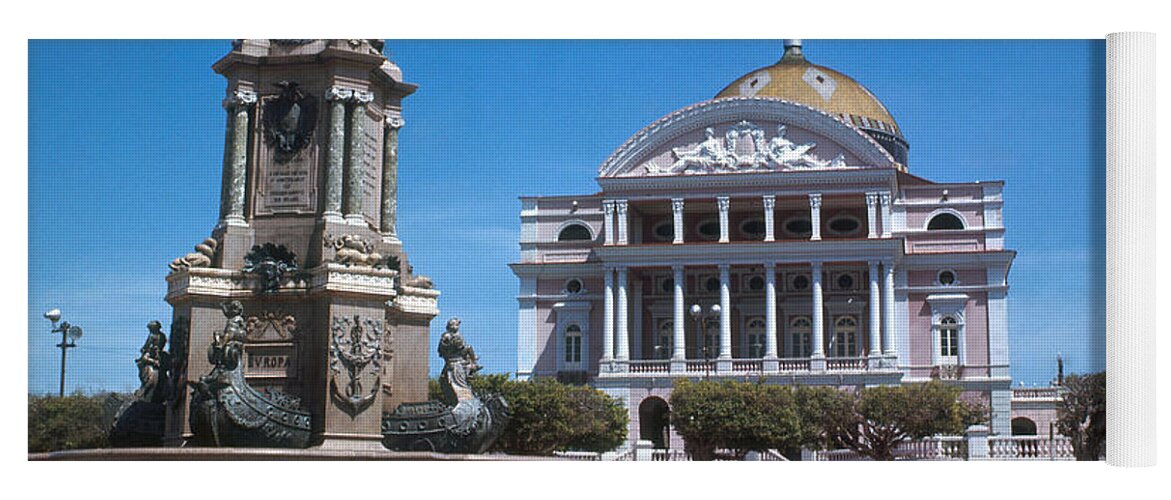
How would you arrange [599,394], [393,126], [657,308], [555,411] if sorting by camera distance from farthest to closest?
[657,308] < [599,394] < [555,411] < [393,126]

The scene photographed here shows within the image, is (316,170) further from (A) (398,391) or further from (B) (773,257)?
(B) (773,257)

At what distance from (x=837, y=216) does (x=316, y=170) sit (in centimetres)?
2419

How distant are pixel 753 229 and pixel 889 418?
39.7ft

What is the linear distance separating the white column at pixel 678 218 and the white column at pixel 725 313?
119 cm

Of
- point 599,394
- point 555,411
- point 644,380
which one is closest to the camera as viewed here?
point 555,411

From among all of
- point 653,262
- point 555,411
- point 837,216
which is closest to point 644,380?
point 653,262

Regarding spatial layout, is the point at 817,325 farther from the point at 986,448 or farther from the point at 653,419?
the point at 986,448

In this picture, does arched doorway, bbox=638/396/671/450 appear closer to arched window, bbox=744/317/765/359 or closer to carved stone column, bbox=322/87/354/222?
arched window, bbox=744/317/765/359

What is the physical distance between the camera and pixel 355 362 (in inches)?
707

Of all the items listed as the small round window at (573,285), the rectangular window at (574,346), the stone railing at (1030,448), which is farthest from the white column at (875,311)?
the stone railing at (1030,448)

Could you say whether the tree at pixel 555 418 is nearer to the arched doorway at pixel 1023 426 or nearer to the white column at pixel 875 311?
the white column at pixel 875 311

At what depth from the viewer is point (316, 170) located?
61.5ft

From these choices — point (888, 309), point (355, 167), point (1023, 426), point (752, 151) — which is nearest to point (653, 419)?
point (888, 309)

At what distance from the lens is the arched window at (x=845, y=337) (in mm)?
40406
